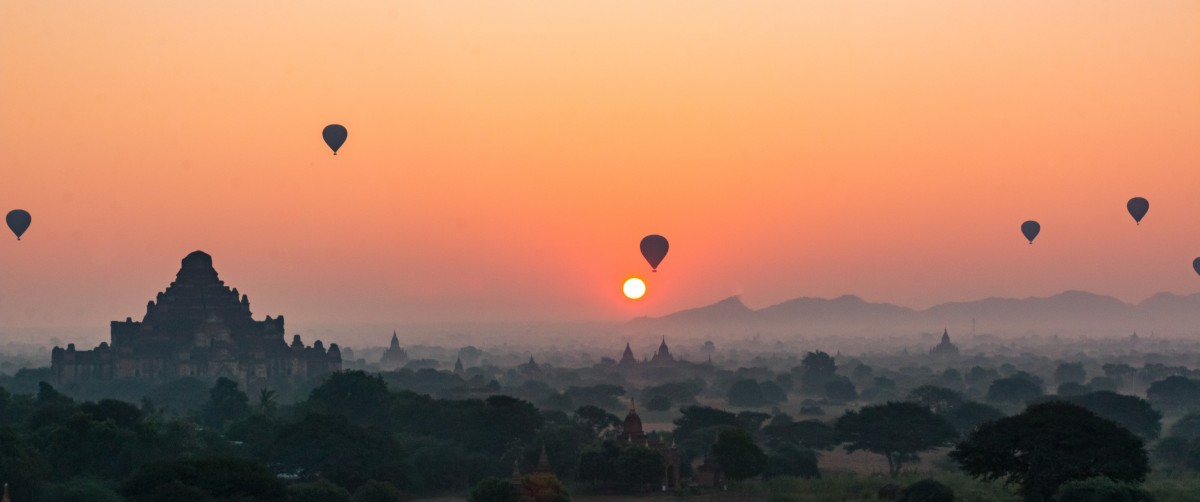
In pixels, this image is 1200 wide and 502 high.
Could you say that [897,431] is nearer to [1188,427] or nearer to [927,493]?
[927,493]

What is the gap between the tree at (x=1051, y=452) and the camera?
211ft

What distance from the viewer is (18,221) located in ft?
423

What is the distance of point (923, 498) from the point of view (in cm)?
6600

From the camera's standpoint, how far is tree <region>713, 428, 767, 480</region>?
257ft

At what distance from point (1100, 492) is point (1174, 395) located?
320 ft

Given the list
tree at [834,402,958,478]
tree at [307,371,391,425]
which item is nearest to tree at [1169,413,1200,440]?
tree at [834,402,958,478]

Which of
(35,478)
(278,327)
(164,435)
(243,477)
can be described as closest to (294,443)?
(164,435)

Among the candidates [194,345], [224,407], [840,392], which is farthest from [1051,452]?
[194,345]

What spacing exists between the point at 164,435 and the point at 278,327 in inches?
3825

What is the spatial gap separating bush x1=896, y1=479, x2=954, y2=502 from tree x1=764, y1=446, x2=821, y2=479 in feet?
44.1

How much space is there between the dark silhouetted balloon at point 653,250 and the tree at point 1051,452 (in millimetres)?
57571

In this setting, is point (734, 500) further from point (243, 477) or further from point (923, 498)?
point (243, 477)

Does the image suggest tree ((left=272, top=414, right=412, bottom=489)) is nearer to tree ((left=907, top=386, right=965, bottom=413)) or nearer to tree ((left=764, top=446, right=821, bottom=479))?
tree ((left=764, top=446, right=821, bottom=479))

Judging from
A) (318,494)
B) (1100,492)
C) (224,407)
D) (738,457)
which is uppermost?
(224,407)
